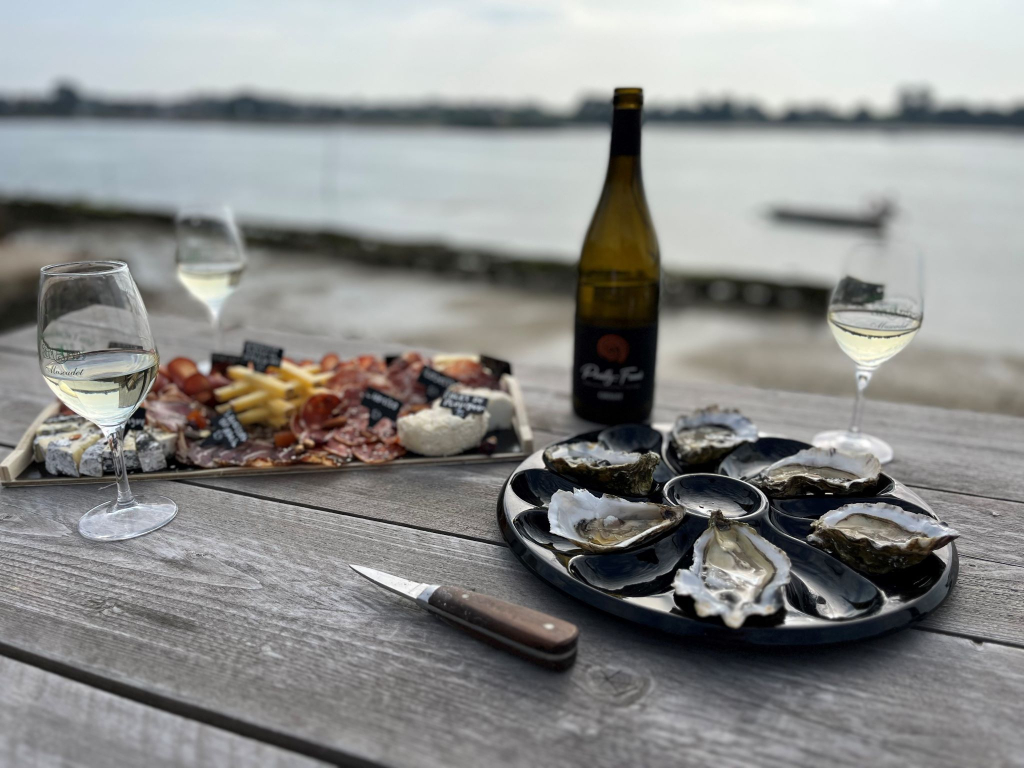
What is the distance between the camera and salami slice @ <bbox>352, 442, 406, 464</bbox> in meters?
1.85

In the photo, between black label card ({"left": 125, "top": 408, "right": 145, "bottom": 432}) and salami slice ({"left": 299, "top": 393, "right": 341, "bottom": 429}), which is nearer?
black label card ({"left": 125, "top": 408, "right": 145, "bottom": 432})

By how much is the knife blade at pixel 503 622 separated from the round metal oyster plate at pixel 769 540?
120mm

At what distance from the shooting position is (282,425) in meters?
2.04

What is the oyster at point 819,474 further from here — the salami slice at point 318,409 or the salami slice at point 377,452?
the salami slice at point 318,409

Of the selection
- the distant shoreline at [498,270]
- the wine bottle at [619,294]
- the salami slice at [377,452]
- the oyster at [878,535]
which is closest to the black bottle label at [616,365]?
the wine bottle at [619,294]

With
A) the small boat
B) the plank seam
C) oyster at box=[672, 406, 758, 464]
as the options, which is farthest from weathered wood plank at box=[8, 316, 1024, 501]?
the small boat

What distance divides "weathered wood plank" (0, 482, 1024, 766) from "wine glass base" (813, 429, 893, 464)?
792mm

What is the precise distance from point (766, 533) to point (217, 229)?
2010mm

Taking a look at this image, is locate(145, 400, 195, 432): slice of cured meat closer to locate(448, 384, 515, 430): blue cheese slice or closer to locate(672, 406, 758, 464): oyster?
locate(448, 384, 515, 430): blue cheese slice

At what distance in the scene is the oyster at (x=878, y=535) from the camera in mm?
1242

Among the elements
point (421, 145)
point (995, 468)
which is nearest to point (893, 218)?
point (995, 468)

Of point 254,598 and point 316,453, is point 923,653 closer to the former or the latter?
point 254,598

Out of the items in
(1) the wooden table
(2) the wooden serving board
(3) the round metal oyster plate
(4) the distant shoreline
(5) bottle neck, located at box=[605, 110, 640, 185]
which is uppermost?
(5) bottle neck, located at box=[605, 110, 640, 185]

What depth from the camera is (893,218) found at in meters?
41.0
